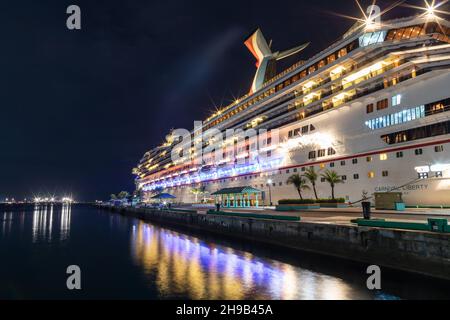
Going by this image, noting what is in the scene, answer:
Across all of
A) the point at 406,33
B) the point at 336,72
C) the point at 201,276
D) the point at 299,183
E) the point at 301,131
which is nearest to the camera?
the point at 201,276

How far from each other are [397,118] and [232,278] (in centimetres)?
2670

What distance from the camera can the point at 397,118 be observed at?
103 feet

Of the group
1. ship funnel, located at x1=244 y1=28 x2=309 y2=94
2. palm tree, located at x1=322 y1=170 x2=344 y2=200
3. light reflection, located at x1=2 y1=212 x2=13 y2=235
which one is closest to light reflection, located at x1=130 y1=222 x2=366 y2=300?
palm tree, located at x1=322 y1=170 x2=344 y2=200

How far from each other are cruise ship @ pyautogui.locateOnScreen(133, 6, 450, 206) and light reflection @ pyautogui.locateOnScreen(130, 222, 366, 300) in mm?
20120

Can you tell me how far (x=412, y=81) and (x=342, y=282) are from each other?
84.8 feet

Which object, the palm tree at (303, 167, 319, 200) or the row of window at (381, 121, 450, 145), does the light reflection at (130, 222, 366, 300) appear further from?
the row of window at (381, 121, 450, 145)

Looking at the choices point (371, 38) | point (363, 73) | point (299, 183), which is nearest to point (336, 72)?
point (363, 73)

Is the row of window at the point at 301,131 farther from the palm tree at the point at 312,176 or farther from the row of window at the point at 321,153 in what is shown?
the palm tree at the point at 312,176

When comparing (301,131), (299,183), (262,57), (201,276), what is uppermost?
(262,57)

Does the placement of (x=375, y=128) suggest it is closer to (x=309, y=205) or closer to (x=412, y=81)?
(x=412, y=81)

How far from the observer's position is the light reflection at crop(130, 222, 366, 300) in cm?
1277

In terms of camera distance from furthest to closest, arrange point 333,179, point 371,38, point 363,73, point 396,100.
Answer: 1. point 333,179
2. point 363,73
3. point 371,38
4. point 396,100

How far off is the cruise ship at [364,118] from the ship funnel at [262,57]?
9.51m

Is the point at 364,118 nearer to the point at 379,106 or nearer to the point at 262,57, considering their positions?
the point at 379,106
